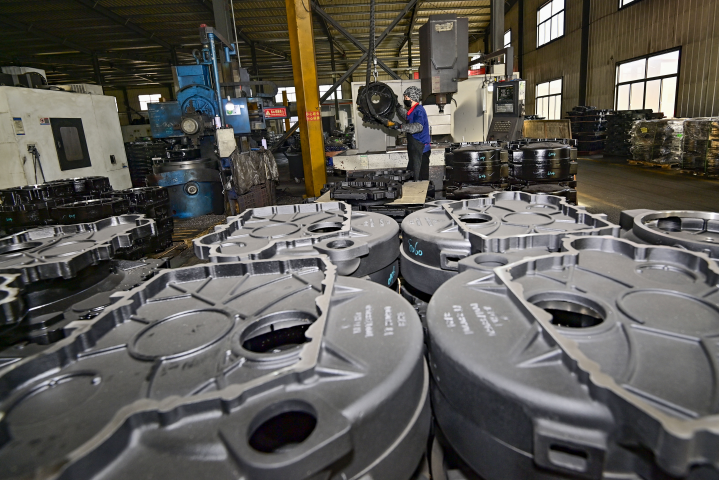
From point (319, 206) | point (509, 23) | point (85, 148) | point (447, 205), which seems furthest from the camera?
point (509, 23)

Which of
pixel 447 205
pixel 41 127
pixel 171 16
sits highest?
pixel 171 16

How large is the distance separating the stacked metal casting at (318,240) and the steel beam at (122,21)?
11.8 metres

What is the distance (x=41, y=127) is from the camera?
5141 millimetres

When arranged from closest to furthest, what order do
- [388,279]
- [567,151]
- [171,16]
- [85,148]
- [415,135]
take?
[388,279] → [567,151] → [415,135] → [85,148] → [171,16]

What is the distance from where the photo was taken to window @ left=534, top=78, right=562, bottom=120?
1527 centimetres

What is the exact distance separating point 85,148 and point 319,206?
530 centimetres

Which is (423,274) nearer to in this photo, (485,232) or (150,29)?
(485,232)

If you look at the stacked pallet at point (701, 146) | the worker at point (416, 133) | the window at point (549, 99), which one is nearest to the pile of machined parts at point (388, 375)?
the worker at point (416, 133)

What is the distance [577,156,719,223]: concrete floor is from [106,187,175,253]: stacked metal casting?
454 cm

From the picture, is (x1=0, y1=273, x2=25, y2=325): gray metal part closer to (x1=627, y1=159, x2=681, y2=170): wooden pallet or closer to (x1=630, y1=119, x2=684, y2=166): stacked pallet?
(x1=630, y1=119, x2=684, y2=166): stacked pallet

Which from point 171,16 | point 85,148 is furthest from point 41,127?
point 171,16

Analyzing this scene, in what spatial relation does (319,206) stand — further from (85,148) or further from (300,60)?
(85,148)

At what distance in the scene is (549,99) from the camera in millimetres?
16125

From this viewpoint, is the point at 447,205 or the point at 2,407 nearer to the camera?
the point at 2,407
